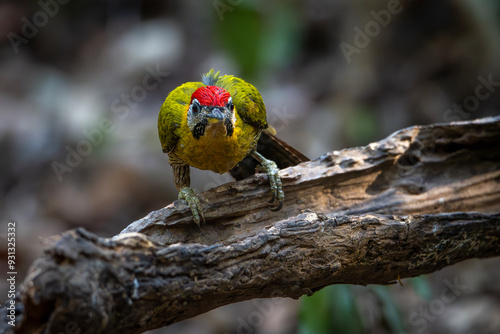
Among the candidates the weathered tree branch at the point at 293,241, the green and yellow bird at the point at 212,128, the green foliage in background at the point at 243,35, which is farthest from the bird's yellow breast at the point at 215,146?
the green foliage in background at the point at 243,35

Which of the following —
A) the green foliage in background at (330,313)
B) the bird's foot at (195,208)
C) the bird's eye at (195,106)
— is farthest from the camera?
the green foliage in background at (330,313)

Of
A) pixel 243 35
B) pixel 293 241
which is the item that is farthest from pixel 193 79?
pixel 293 241

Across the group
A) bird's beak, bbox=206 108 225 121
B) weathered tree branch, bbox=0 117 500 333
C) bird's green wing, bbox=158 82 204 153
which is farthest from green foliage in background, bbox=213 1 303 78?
weathered tree branch, bbox=0 117 500 333

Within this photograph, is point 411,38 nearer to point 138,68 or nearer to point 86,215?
point 138,68

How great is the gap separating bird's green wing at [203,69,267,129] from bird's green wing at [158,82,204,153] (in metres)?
0.26

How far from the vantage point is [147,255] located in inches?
88.7

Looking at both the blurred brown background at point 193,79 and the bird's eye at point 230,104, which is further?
the blurred brown background at point 193,79

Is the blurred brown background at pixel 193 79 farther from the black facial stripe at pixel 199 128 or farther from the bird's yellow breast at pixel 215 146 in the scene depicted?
the black facial stripe at pixel 199 128

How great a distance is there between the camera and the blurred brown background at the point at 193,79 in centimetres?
636

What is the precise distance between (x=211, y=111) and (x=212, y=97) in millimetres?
124

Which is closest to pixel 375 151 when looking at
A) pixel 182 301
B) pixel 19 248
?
pixel 182 301

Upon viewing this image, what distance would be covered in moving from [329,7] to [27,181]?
5.97 m

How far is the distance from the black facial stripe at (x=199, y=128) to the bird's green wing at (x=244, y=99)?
1.35ft

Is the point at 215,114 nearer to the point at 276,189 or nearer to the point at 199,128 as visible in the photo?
the point at 199,128
